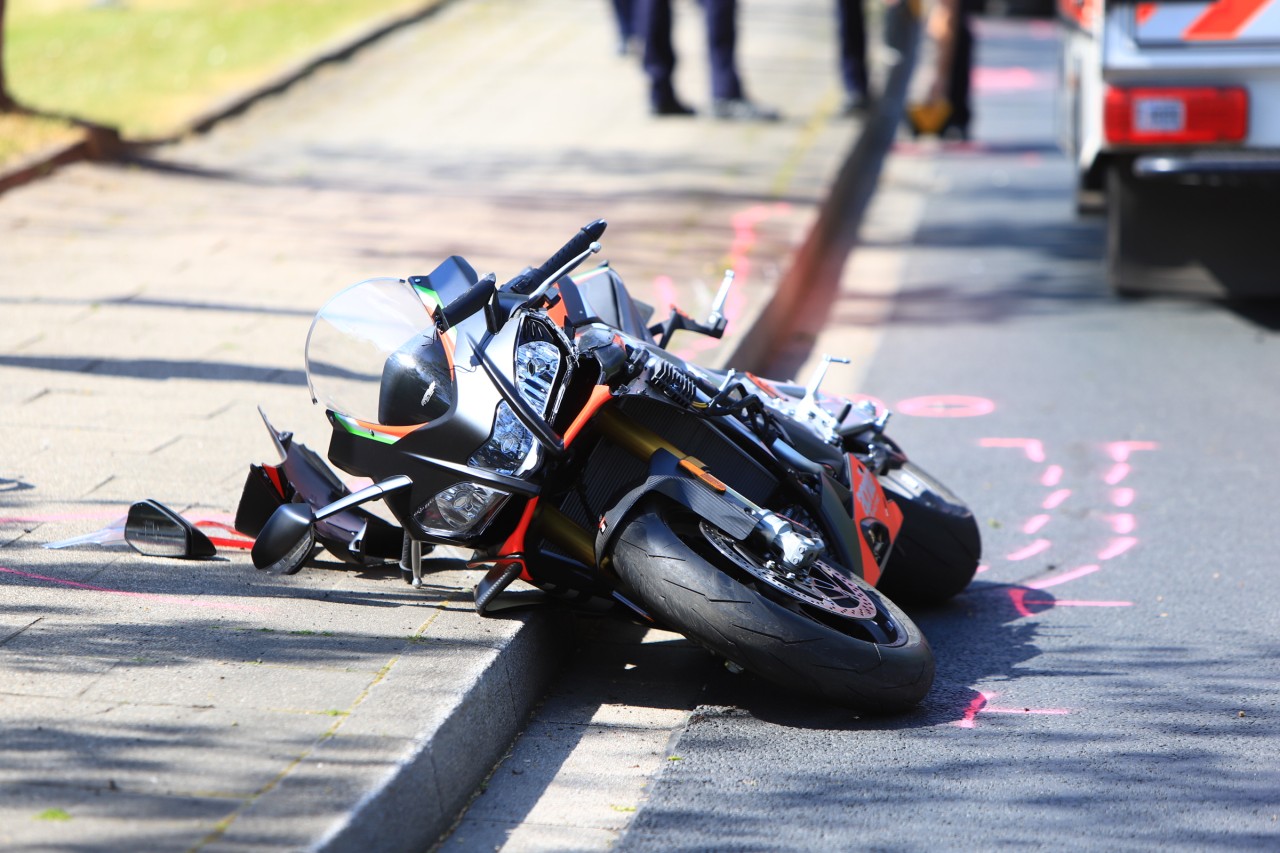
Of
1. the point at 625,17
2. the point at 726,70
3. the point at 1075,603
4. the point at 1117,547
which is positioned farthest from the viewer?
the point at 625,17

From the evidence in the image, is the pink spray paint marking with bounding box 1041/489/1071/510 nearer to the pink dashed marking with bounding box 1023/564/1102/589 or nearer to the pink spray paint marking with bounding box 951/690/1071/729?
the pink dashed marking with bounding box 1023/564/1102/589

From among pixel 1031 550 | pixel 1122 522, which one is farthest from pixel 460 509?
pixel 1122 522

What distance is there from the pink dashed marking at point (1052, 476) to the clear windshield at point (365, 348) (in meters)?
2.85

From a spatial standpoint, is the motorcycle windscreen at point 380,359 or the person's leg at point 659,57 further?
the person's leg at point 659,57

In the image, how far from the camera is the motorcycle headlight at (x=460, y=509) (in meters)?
3.97

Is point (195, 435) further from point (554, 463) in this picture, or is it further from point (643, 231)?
point (643, 231)

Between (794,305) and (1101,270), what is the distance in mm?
2068

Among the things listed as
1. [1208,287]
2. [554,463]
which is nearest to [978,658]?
[554,463]

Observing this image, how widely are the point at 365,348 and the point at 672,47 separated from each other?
362 inches

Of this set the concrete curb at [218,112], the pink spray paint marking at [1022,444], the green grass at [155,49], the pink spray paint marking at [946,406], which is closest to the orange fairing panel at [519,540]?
the pink spray paint marking at [1022,444]

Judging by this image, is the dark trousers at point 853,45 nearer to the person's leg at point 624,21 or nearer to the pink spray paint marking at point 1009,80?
the person's leg at point 624,21

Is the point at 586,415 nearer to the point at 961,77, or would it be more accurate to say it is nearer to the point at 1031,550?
the point at 1031,550

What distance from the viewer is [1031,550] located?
17.5 ft

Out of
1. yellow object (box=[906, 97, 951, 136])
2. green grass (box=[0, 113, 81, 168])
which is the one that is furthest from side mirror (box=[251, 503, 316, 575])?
yellow object (box=[906, 97, 951, 136])
